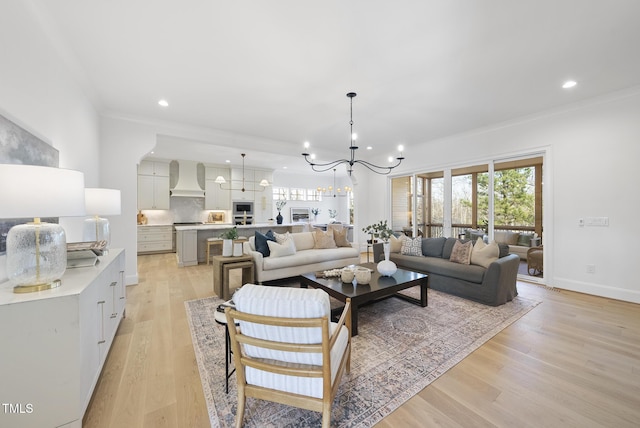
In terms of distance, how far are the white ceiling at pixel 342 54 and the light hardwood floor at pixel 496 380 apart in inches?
110

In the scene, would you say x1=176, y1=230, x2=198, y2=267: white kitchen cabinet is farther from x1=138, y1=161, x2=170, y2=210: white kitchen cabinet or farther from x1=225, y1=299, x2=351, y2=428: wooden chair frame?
x1=225, y1=299, x2=351, y2=428: wooden chair frame

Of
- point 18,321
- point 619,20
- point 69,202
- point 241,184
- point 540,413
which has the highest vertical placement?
point 619,20

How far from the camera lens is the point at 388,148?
633 cm

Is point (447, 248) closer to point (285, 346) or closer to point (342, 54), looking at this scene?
point (342, 54)

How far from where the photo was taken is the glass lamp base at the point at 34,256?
131 cm

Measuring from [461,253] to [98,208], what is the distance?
15.2 feet

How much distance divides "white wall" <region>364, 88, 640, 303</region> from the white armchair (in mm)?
4526

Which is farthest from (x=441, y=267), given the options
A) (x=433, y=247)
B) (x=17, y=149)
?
(x=17, y=149)

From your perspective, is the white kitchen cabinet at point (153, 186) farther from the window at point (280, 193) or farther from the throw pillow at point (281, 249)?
the throw pillow at point (281, 249)

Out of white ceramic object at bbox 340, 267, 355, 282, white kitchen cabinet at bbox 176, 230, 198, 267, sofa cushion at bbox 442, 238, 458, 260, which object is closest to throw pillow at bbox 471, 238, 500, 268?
sofa cushion at bbox 442, 238, 458, 260

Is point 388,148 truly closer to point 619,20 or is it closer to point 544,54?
point 544,54

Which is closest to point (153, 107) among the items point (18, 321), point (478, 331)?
point (18, 321)

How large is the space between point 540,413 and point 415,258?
2.67m

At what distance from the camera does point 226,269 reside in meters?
3.45
